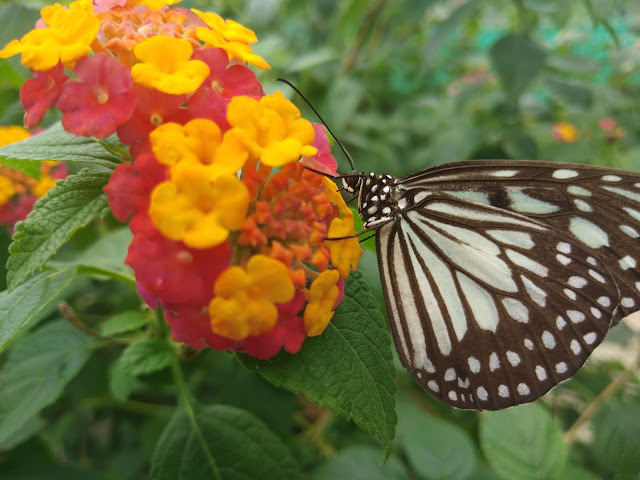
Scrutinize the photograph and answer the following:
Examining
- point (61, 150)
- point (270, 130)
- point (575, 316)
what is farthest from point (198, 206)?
point (575, 316)

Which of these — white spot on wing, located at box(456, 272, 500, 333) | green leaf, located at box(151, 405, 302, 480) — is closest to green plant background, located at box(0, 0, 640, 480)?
green leaf, located at box(151, 405, 302, 480)

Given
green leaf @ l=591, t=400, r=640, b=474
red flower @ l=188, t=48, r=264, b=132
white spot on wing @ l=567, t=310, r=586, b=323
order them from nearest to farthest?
red flower @ l=188, t=48, r=264, b=132
white spot on wing @ l=567, t=310, r=586, b=323
green leaf @ l=591, t=400, r=640, b=474

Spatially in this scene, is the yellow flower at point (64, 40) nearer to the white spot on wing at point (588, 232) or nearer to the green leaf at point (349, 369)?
the green leaf at point (349, 369)

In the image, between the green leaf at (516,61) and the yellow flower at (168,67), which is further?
the green leaf at (516,61)

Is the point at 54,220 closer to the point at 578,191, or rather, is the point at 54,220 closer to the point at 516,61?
the point at 578,191

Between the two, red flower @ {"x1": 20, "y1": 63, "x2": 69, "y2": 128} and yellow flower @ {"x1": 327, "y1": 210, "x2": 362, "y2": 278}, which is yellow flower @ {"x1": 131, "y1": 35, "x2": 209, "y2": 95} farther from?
yellow flower @ {"x1": 327, "y1": 210, "x2": 362, "y2": 278}

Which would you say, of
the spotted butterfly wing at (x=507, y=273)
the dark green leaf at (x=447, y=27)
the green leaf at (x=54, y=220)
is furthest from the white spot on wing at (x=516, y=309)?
the dark green leaf at (x=447, y=27)

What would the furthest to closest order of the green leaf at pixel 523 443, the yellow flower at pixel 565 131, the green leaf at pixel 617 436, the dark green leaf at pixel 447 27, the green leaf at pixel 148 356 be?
the yellow flower at pixel 565 131
the dark green leaf at pixel 447 27
the green leaf at pixel 617 436
the green leaf at pixel 523 443
the green leaf at pixel 148 356
